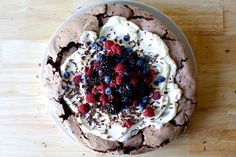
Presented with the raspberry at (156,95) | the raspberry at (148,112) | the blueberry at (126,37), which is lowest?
the raspberry at (148,112)

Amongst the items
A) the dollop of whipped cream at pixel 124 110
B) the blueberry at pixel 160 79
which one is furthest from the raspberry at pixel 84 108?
the blueberry at pixel 160 79

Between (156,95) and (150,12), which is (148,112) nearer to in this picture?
(156,95)

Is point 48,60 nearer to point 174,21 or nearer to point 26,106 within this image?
point 26,106

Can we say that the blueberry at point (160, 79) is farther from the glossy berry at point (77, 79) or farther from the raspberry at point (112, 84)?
the glossy berry at point (77, 79)

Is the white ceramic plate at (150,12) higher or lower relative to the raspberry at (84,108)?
higher

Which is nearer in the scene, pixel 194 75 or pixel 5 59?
pixel 194 75

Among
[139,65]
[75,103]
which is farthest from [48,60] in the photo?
[139,65]
